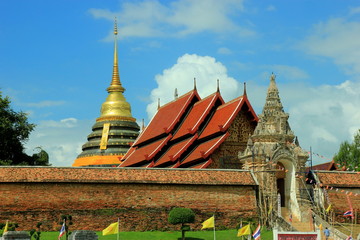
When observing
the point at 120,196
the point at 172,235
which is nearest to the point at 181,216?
the point at 172,235

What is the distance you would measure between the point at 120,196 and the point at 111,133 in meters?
26.0

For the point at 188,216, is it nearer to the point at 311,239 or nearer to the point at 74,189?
the point at 74,189

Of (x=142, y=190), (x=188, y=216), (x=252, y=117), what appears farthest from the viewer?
(x=252, y=117)

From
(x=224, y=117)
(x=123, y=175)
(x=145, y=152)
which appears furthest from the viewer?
(x=145, y=152)

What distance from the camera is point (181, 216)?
87.3 ft

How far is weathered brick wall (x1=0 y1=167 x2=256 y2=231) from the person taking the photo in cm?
2725

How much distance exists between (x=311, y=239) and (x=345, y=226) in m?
14.7

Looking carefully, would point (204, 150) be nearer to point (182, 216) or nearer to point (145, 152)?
point (145, 152)

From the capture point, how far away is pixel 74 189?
2795cm

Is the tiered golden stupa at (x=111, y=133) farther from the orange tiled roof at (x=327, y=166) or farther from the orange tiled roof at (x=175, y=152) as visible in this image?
the orange tiled roof at (x=327, y=166)

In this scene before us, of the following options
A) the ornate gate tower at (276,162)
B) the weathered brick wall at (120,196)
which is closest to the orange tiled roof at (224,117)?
the ornate gate tower at (276,162)

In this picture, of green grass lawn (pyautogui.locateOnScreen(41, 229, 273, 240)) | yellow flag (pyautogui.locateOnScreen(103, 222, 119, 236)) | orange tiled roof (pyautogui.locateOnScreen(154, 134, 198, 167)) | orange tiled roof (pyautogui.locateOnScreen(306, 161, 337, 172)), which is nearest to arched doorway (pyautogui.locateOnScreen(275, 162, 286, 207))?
green grass lawn (pyautogui.locateOnScreen(41, 229, 273, 240))

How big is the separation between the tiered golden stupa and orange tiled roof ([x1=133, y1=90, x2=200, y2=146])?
848cm

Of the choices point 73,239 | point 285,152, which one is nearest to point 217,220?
point 285,152
